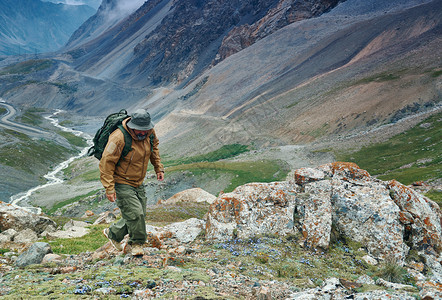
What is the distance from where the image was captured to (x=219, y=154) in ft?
217

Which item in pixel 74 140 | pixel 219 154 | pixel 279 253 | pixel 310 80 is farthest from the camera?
pixel 74 140

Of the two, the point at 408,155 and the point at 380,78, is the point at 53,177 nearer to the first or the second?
the point at 408,155

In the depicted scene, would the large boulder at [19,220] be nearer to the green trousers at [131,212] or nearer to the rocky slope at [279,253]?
the rocky slope at [279,253]

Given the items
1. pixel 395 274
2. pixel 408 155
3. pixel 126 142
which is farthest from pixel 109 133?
pixel 408 155

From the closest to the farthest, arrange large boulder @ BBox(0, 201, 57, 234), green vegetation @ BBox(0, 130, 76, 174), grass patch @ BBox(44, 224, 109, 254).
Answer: grass patch @ BBox(44, 224, 109, 254)
large boulder @ BBox(0, 201, 57, 234)
green vegetation @ BBox(0, 130, 76, 174)

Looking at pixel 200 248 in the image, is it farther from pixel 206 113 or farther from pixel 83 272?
pixel 206 113

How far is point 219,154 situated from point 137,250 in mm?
57445

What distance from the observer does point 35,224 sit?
15352 mm

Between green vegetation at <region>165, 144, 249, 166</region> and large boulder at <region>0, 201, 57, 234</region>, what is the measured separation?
48.8 m

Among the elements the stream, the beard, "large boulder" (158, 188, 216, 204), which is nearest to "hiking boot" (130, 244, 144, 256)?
the beard

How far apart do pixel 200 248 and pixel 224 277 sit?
103 inches

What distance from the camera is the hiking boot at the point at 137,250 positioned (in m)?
8.70

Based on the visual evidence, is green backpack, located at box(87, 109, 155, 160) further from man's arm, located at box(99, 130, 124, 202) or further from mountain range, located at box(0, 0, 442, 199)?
mountain range, located at box(0, 0, 442, 199)

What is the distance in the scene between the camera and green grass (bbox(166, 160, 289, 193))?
4438 cm
